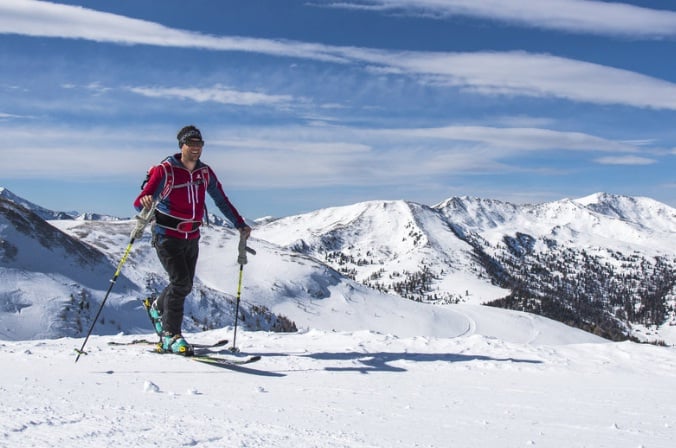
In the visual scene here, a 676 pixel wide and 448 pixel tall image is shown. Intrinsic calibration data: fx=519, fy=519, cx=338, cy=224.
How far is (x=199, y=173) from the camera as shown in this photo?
9.80m

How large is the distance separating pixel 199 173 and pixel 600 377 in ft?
27.5

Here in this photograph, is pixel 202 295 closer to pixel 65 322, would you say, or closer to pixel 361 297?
pixel 65 322

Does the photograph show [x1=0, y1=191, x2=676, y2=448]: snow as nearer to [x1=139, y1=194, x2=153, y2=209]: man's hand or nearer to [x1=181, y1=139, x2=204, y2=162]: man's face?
[x1=139, y1=194, x2=153, y2=209]: man's hand

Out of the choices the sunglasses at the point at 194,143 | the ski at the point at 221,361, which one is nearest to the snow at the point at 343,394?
the ski at the point at 221,361

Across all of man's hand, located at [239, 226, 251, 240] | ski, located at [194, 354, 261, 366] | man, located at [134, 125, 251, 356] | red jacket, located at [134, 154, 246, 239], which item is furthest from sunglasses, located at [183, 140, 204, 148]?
ski, located at [194, 354, 261, 366]

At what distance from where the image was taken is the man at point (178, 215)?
365 inches

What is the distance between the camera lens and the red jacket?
915 cm

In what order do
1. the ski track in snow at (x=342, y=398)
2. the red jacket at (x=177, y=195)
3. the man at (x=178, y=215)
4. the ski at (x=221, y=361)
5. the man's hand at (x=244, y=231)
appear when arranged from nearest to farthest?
the ski track in snow at (x=342, y=398) → the ski at (x=221, y=361) → the red jacket at (x=177, y=195) → the man at (x=178, y=215) → the man's hand at (x=244, y=231)

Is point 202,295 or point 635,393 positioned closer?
point 635,393

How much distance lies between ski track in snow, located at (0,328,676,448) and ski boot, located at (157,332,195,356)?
1.06 feet

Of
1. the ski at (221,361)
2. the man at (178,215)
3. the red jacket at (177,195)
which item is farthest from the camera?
the man at (178,215)

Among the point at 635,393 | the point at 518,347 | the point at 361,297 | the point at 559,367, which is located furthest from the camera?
the point at 361,297

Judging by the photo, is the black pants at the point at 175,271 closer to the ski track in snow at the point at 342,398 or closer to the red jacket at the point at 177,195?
the red jacket at the point at 177,195

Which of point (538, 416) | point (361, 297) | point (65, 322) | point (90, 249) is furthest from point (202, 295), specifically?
point (538, 416)
